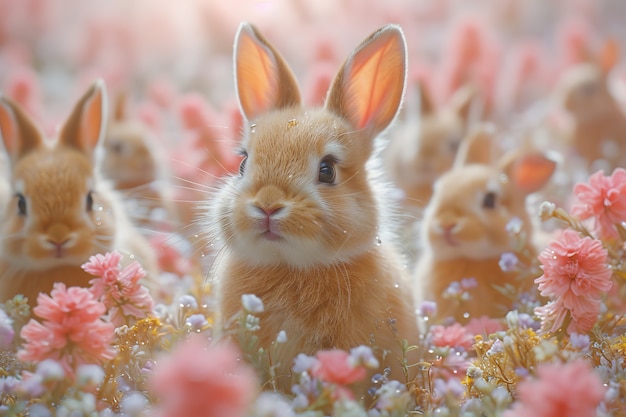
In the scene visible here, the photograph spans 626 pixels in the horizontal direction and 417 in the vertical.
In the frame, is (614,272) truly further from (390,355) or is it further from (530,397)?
(530,397)

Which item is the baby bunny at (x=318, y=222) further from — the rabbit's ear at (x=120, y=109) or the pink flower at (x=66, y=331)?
the rabbit's ear at (x=120, y=109)

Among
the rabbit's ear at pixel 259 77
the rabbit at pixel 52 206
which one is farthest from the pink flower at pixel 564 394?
the rabbit at pixel 52 206

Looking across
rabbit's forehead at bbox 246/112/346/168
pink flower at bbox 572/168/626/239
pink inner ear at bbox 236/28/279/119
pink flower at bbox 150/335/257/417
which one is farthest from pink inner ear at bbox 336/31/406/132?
pink flower at bbox 150/335/257/417

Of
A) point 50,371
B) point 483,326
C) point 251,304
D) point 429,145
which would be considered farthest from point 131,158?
point 50,371

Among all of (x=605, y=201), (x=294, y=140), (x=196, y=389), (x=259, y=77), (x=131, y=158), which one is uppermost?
(x=131, y=158)

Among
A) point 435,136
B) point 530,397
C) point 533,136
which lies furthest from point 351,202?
point 533,136

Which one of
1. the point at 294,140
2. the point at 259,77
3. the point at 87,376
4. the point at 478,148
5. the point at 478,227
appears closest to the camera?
the point at 87,376

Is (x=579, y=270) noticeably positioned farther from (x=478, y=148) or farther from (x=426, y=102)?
(x=426, y=102)
